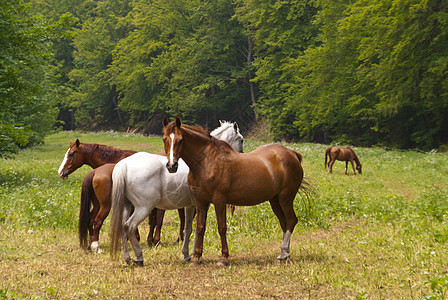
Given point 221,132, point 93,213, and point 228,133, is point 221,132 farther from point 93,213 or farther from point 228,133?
point 93,213

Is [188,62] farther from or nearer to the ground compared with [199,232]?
A: nearer to the ground

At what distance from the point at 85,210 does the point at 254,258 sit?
11.6 feet

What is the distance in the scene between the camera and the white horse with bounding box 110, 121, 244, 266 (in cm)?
630

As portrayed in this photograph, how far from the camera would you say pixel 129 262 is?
635cm

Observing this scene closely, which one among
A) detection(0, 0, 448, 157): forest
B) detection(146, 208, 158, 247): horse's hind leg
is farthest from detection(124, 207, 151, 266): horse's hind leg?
detection(0, 0, 448, 157): forest

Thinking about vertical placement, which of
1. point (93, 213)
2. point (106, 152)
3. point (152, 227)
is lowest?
point (152, 227)

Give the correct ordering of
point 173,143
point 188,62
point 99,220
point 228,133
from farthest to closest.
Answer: point 188,62, point 228,133, point 99,220, point 173,143

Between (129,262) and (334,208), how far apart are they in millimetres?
6378

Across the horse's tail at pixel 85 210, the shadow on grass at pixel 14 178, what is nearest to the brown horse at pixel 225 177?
the horse's tail at pixel 85 210

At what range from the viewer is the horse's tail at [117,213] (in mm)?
6281

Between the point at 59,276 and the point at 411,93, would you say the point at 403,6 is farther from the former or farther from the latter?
the point at 59,276

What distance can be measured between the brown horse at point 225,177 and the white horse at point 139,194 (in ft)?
1.18

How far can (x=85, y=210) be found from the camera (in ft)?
25.6

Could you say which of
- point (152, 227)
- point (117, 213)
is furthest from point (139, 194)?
point (152, 227)
